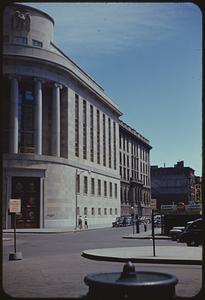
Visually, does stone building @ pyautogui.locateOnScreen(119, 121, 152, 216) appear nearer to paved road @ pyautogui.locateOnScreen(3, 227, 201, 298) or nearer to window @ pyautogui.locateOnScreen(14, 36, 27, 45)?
window @ pyautogui.locateOnScreen(14, 36, 27, 45)

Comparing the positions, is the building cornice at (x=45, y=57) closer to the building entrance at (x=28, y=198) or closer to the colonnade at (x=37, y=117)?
the colonnade at (x=37, y=117)

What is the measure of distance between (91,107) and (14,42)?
2162cm

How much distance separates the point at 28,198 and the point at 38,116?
11122 mm

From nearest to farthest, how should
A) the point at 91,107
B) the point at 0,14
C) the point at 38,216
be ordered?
1. the point at 0,14
2. the point at 38,216
3. the point at 91,107

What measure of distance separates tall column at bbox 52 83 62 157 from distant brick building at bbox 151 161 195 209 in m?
87.4

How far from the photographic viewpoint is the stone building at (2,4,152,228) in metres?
59.2

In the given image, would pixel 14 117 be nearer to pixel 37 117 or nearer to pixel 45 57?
pixel 37 117

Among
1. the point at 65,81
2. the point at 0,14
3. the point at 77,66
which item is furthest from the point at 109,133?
the point at 0,14

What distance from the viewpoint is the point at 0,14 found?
16.5ft

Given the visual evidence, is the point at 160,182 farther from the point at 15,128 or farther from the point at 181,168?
the point at 15,128

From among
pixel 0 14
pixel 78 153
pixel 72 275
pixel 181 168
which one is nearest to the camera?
pixel 0 14

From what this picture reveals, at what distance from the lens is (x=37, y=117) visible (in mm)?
62094

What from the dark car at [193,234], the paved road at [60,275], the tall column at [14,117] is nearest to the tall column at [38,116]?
the tall column at [14,117]

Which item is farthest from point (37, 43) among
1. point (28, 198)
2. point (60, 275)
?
point (60, 275)
